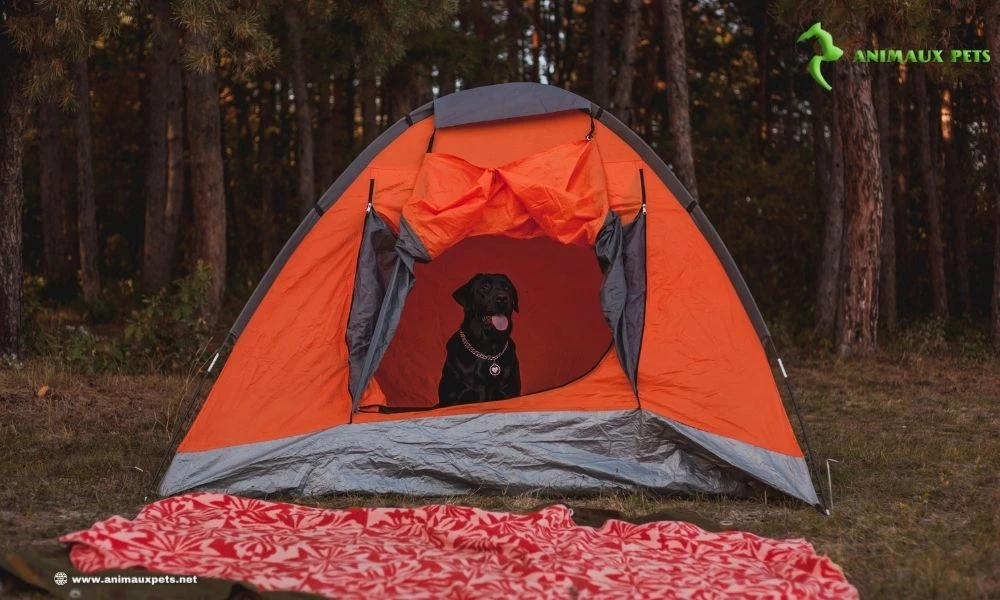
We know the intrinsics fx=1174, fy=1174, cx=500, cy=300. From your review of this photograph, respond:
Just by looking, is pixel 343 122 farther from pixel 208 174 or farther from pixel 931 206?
pixel 931 206

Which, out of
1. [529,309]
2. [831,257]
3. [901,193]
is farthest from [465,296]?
[901,193]

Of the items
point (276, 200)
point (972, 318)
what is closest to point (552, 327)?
point (972, 318)

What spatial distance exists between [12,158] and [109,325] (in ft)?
16.1

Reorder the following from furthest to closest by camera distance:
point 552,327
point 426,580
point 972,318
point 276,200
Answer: point 276,200
point 972,318
point 552,327
point 426,580

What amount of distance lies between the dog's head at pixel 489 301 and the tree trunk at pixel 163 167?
8189 millimetres

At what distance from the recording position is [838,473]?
6.05 metres

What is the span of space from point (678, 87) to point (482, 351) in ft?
18.6

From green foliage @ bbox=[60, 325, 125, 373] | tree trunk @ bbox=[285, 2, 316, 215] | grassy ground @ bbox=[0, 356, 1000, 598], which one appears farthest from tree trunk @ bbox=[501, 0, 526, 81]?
grassy ground @ bbox=[0, 356, 1000, 598]

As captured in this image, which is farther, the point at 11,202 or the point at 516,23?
the point at 516,23

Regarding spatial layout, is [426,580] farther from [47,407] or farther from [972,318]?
[972,318]

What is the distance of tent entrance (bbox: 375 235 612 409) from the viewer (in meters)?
7.94

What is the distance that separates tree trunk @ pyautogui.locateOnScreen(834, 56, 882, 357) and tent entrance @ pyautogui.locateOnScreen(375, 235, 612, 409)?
3.88m

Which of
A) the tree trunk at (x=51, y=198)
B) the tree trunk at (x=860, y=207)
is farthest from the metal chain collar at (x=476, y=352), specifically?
the tree trunk at (x=51, y=198)

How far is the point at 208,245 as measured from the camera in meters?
12.4
